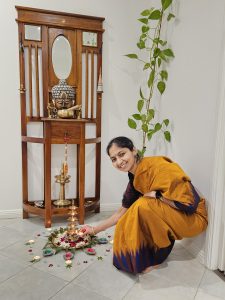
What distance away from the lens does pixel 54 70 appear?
2348 millimetres

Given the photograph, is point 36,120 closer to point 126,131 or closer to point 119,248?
point 126,131

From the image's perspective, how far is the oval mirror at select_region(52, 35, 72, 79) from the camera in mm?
2324

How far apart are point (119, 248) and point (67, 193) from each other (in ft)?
3.66

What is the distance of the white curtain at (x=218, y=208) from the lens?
4.99ft

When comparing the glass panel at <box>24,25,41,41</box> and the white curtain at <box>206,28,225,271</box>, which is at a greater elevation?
the glass panel at <box>24,25,41,41</box>

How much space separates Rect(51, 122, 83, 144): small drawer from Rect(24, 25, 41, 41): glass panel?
0.77 metres

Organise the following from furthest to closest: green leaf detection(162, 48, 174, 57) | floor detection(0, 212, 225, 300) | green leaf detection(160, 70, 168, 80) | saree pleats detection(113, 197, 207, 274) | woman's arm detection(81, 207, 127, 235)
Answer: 1. green leaf detection(160, 70, 168, 80)
2. green leaf detection(162, 48, 174, 57)
3. woman's arm detection(81, 207, 127, 235)
4. saree pleats detection(113, 197, 207, 274)
5. floor detection(0, 212, 225, 300)

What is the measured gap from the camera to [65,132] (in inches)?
84.7

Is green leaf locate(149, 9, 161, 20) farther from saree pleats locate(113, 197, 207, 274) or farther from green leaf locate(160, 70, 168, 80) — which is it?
saree pleats locate(113, 197, 207, 274)

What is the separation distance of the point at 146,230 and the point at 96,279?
398 mm

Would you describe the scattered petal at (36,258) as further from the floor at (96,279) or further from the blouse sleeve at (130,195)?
the blouse sleeve at (130,195)

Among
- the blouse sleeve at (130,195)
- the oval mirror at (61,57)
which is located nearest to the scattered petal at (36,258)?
the blouse sleeve at (130,195)

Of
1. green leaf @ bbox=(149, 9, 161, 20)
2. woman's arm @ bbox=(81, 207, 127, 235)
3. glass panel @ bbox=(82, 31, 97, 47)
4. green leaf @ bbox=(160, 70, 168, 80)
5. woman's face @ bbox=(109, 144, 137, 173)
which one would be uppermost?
green leaf @ bbox=(149, 9, 161, 20)

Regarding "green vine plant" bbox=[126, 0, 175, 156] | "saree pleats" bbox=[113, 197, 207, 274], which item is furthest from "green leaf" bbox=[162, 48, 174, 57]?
"saree pleats" bbox=[113, 197, 207, 274]
